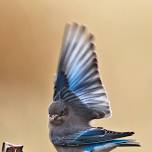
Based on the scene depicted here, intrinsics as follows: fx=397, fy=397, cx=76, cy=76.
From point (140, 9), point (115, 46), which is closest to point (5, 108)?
point (115, 46)

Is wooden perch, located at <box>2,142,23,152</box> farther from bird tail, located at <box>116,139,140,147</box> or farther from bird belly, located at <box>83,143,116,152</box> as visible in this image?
bird tail, located at <box>116,139,140,147</box>

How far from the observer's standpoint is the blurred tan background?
1.85 m

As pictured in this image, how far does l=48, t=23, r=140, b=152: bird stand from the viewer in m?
1.76

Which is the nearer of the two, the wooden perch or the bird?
the bird

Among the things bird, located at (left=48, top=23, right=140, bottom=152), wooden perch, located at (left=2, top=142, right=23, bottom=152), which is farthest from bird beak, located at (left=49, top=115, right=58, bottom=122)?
wooden perch, located at (left=2, top=142, right=23, bottom=152)

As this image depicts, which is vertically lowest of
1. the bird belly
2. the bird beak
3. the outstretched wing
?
the bird belly

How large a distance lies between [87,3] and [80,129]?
25.0 inches

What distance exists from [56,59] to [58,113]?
29 cm

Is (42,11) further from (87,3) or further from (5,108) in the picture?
(5,108)

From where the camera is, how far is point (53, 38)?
1.98m

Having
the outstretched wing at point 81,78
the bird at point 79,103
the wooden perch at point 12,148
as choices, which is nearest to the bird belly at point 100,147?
the bird at point 79,103

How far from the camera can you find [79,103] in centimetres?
181

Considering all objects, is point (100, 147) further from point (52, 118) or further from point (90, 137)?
point (52, 118)

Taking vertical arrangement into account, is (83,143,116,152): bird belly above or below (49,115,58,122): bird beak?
below
